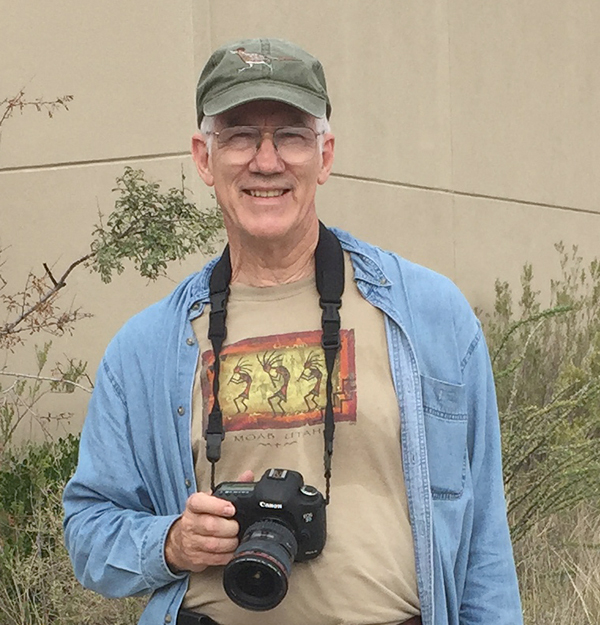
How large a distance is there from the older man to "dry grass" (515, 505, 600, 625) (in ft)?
6.72

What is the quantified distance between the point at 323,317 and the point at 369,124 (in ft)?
15.3

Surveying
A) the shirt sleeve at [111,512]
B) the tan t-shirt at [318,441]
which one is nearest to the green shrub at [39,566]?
the shirt sleeve at [111,512]

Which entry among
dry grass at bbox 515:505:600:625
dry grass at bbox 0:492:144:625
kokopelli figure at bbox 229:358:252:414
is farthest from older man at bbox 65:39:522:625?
dry grass at bbox 515:505:600:625

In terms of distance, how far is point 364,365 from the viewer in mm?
1979

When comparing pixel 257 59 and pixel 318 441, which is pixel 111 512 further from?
pixel 257 59

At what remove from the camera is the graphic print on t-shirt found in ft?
6.44

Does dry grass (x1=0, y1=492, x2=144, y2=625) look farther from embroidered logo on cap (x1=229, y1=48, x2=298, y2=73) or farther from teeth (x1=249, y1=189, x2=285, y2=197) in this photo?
embroidered logo on cap (x1=229, y1=48, x2=298, y2=73)

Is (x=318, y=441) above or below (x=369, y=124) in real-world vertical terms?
below

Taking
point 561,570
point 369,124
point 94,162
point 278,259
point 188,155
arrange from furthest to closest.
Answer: point 369,124 → point 94,162 → point 188,155 → point 561,570 → point 278,259

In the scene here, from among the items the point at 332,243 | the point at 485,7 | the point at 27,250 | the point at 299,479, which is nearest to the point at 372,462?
the point at 299,479

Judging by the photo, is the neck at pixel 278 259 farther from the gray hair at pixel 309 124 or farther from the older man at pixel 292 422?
the gray hair at pixel 309 124

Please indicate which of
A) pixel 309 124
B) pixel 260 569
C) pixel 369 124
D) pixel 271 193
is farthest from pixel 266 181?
pixel 369 124

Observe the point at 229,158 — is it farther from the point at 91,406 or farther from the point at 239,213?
the point at 91,406

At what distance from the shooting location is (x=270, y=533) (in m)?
1.79
